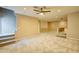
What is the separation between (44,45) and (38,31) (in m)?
0.41

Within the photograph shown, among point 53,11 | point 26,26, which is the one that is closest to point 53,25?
point 53,11

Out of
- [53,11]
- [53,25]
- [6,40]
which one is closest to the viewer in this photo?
[6,40]

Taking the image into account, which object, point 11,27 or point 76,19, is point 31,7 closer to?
point 11,27

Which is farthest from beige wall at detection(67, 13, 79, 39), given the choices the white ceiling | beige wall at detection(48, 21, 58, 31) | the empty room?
beige wall at detection(48, 21, 58, 31)

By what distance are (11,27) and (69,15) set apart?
4.81 feet

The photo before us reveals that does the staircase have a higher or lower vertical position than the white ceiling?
lower

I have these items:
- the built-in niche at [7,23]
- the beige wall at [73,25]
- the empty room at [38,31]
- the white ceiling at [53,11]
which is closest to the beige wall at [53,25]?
the empty room at [38,31]

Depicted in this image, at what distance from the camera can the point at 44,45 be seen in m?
2.47

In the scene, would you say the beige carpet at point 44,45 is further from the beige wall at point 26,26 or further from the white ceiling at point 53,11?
the white ceiling at point 53,11

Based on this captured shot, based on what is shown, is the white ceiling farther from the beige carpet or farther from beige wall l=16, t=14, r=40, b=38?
the beige carpet

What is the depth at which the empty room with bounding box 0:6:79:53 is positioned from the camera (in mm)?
2432

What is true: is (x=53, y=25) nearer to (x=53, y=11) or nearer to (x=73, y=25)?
(x=53, y=11)

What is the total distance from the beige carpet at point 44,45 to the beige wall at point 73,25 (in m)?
0.15
